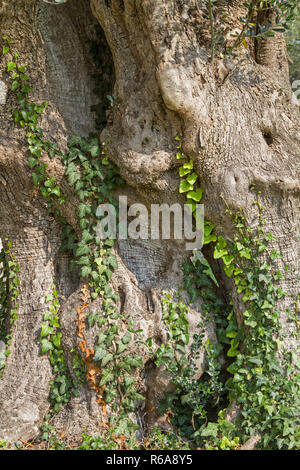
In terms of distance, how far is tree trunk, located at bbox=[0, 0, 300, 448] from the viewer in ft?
13.3

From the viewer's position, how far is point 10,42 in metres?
4.29

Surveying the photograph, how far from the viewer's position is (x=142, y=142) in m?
4.24

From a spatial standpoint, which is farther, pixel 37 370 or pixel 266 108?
pixel 37 370

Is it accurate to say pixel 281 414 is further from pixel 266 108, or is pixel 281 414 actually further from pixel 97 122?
pixel 97 122

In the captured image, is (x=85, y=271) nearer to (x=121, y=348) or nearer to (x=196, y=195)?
(x=121, y=348)

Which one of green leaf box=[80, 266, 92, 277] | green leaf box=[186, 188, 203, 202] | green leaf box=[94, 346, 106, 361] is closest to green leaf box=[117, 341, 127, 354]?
green leaf box=[94, 346, 106, 361]

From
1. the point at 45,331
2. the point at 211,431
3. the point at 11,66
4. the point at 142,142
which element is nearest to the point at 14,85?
the point at 11,66

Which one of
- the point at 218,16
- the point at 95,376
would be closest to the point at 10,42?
the point at 218,16

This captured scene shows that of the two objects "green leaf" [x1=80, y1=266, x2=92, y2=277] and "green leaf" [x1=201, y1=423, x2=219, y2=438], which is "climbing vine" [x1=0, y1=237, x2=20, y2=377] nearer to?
"green leaf" [x1=80, y1=266, x2=92, y2=277]

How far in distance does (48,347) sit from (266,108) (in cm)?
302
